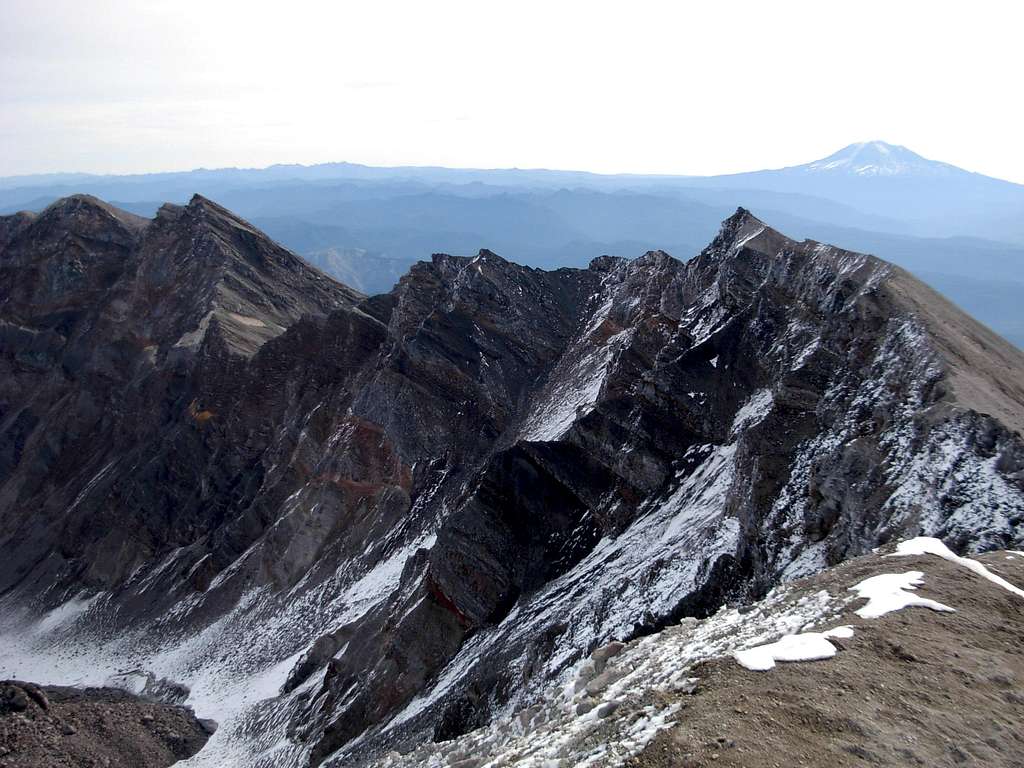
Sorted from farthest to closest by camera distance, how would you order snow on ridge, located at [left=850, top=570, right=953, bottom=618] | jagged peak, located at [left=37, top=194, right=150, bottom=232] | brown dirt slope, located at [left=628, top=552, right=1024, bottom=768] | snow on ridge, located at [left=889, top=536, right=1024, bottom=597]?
jagged peak, located at [left=37, top=194, right=150, bottom=232] < snow on ridge, located at [left=889, top=536, right=1024, bottom=597] < snow on ridge, located at [left=850, top=570, right=953, bottom=618] < brown dirt slope, located at [left=628, top=552, right=1024, bottom=768]

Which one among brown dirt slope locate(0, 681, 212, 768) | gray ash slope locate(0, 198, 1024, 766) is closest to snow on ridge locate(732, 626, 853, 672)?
gray ash slope locate(0, 198, 1024, 766)

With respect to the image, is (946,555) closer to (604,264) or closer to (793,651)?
(793,651)

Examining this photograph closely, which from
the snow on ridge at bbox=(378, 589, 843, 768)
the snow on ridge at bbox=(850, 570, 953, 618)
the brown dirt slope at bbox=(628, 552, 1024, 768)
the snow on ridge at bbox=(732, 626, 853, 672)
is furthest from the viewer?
the snow on ridge at bbox=(850, 570, 953, 618)

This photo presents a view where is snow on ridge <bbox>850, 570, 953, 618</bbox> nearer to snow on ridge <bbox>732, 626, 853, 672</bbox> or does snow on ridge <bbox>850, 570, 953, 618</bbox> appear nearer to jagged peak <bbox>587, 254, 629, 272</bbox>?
snow on ridge <bbox>732, 626, 853, 672</bbox>

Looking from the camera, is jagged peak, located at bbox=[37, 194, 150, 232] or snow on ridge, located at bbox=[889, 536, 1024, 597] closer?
snow on ridge, located at bbox=[889, 536, 1024, 597]

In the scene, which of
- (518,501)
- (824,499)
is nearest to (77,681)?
(518,501)

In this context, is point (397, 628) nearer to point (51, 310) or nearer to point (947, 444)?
point (947, 444)

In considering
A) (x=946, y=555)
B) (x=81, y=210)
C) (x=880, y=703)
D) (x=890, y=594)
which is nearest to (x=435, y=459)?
(x=946, y=555)
